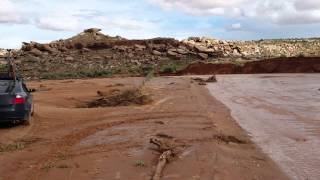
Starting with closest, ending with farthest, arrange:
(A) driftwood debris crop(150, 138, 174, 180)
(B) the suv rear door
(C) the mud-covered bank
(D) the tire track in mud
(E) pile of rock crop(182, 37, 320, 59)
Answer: (A) driftwood debris crop(150, 138, 174, 180)
(D) the tire track in mud
(B) the suv rear door
(C) the mud-covered bank
(E) pile of rock crop(182, 37, 320, 59)

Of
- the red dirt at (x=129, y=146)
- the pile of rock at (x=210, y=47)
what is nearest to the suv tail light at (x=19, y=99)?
the red dirt at (x=129, y=146)

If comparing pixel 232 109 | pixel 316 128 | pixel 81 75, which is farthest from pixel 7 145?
pixel 81 75

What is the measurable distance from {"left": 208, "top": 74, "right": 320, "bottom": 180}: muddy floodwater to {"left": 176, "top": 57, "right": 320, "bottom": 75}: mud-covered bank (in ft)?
85.0

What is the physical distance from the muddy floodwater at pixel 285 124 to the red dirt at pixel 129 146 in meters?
0.37

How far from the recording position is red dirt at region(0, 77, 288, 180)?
939cm

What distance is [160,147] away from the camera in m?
11.4

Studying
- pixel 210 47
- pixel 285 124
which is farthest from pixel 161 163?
pixel 210 47

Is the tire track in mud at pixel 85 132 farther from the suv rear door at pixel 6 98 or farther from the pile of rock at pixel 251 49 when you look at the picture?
the pile of rock at pixel 251 49

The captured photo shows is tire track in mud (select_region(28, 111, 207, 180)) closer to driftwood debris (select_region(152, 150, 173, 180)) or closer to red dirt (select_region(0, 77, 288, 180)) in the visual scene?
red dirt (select_region(0, 77, 288, 180))

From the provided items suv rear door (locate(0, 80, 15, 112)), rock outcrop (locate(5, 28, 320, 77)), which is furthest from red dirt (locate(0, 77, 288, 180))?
rock outcrop (locate(5, 28, 320, 77))

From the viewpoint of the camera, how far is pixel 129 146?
11.9m

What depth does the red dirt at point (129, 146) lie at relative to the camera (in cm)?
939

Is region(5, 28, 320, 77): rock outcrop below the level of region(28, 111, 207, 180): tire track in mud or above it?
above

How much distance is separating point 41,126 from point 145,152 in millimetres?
5325
